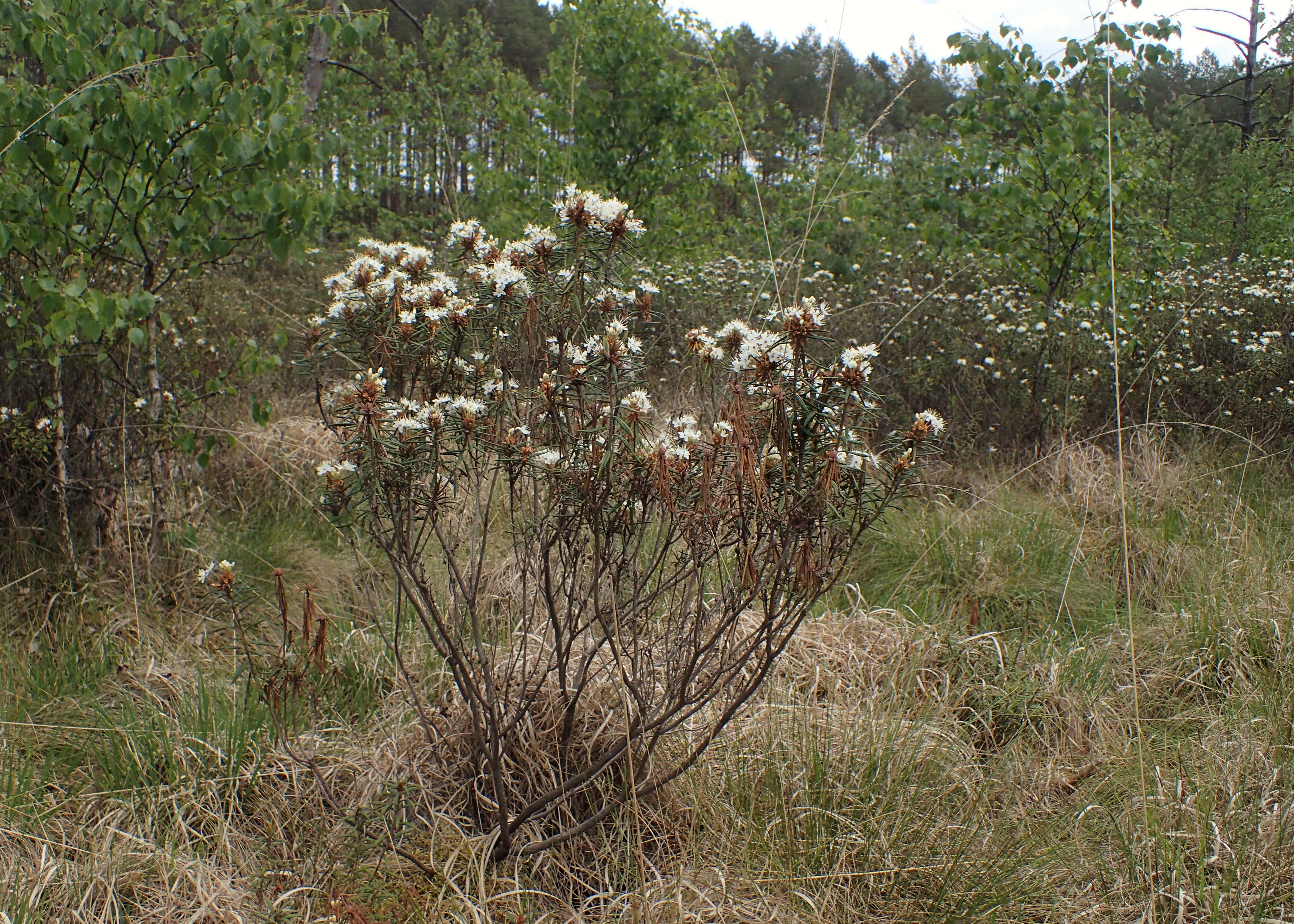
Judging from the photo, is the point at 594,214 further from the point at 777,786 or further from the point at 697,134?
the point at 697,134

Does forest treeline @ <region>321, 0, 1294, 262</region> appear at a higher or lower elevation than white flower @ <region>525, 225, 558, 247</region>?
higher

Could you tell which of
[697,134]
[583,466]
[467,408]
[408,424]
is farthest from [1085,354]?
[408,424]

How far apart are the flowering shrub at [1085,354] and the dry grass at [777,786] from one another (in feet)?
6.99

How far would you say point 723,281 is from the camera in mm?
7949

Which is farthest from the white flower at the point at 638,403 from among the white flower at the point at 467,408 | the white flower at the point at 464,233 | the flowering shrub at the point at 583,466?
the white flower at the point at 464,233

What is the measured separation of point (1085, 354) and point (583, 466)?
15.7ft

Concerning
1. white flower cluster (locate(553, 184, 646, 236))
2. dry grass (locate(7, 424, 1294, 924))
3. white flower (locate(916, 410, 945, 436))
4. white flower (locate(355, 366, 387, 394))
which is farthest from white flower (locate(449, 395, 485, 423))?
dry grass (locate(7, 424, 1294, 924))

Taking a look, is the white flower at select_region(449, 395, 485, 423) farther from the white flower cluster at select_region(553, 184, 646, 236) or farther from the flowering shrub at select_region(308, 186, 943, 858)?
the white flower cluster at select_region(553, 184, 646, 236)

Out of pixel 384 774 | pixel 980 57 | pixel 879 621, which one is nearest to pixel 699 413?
pixel 879 621

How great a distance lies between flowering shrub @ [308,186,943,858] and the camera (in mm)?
1756

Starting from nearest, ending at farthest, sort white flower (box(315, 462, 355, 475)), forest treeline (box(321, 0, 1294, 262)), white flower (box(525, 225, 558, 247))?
white flower (box(315, 462, 355, 475)) < white flower (box(525, 225, 558, 247)) < forest treeline (box(321, 0, 1294, 262))

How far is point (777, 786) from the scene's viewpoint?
2.34 m

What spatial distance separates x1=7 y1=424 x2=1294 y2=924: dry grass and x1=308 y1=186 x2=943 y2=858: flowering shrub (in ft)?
0.57

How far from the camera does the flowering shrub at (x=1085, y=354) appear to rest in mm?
5578
